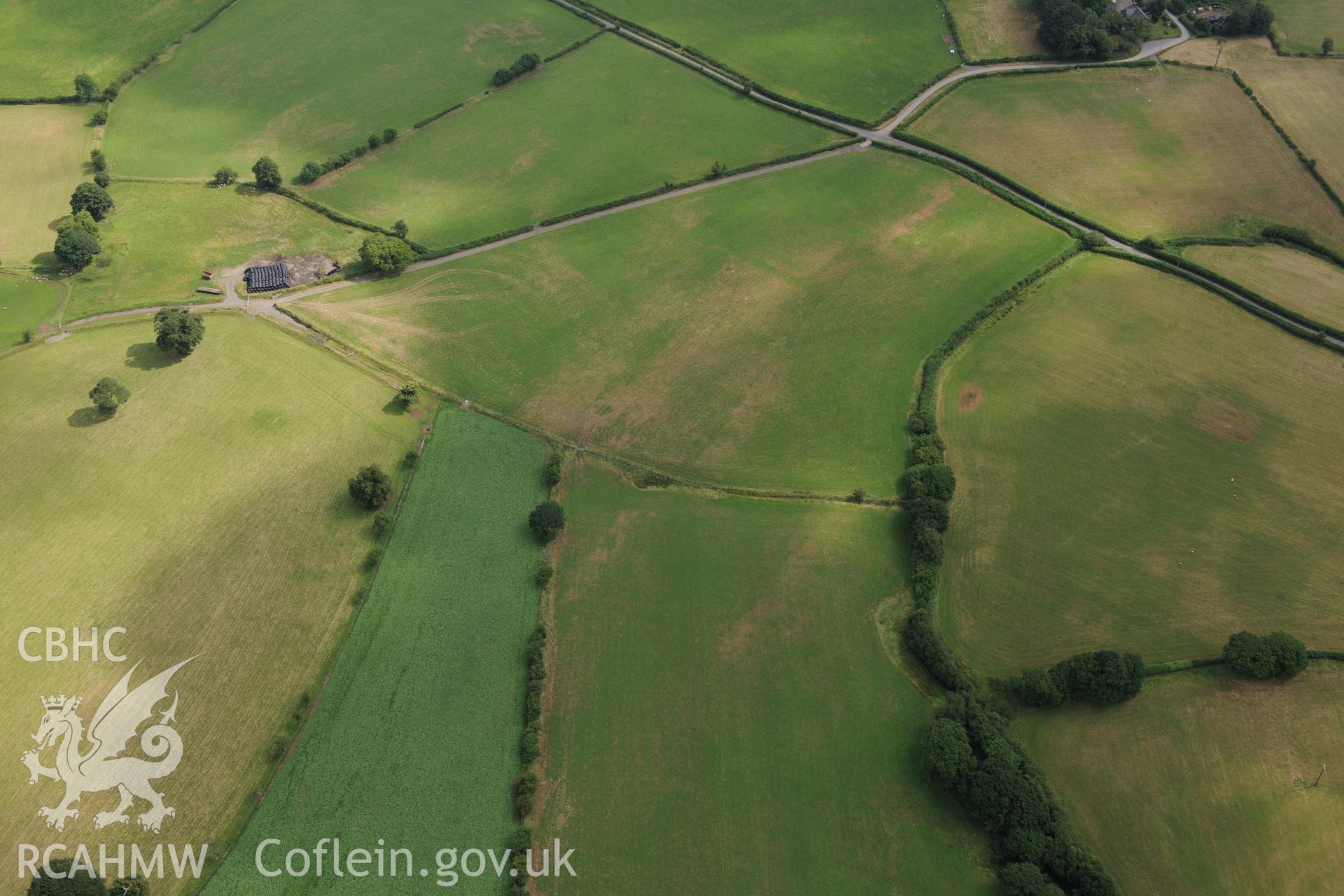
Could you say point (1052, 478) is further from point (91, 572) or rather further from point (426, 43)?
point (426, 43)

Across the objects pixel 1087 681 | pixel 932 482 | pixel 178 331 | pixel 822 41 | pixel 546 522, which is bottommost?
pixel 1087 681

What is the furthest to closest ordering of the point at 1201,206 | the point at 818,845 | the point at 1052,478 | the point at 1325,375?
the point at 1201,206, the point at 1325,375, the point at 1052,478, the point at 818,845

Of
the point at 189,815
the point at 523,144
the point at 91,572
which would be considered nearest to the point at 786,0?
the point at 523,144

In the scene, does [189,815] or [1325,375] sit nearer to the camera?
[189,815]

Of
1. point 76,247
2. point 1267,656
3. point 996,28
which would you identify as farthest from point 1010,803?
point 996,28

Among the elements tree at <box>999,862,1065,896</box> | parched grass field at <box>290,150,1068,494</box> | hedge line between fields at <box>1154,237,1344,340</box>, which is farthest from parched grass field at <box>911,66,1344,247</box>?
tree at <box>999,862,1065,896</box>

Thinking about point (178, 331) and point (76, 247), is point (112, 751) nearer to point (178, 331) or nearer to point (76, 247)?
point (178, 331)

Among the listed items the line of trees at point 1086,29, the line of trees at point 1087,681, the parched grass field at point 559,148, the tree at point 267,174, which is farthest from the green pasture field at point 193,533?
the line of trees at point 1086,29

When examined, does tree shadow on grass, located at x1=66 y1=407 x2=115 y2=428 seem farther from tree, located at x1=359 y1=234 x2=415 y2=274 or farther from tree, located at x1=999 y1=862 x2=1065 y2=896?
tree, located at x1=999 y1=862 x2=1065 y2=896
